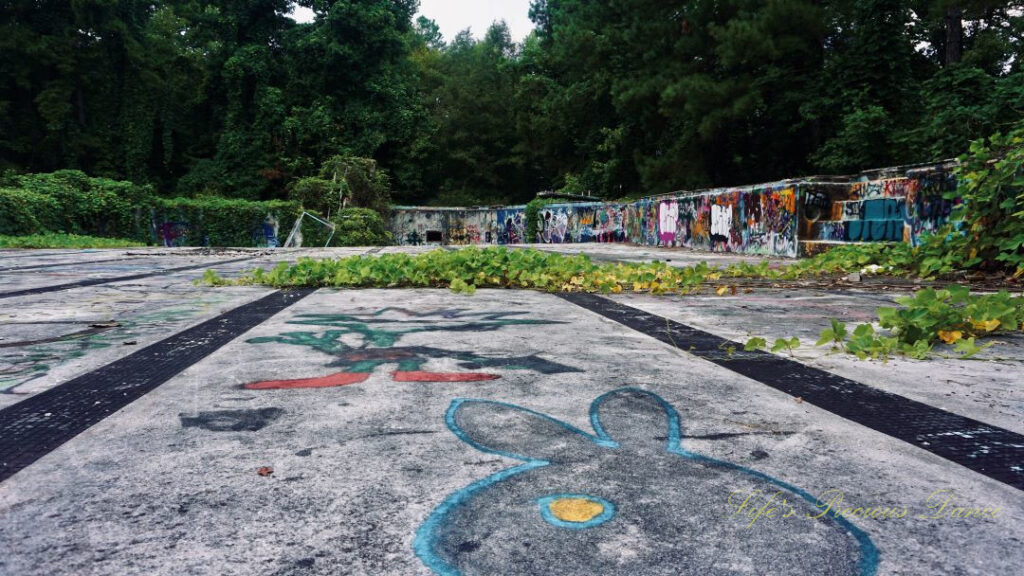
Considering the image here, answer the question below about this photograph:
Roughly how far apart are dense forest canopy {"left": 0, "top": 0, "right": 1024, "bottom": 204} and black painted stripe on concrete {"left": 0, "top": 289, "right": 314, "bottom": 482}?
18384 mm

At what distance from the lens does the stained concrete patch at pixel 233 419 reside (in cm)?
164

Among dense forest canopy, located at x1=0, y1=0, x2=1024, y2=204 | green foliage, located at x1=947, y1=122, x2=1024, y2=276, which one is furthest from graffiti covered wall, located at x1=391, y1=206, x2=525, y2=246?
green foliage, located at x1=947, y1=122, x2=1024, y2=276

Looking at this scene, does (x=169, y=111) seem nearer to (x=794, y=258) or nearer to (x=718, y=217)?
(x=718, y=217)

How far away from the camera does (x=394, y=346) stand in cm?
278

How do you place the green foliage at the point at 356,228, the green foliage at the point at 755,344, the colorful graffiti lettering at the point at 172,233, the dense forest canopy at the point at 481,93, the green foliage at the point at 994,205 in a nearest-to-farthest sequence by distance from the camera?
the green foliage at the point at 755,344
the green foliage at the point at 994,205
the dense forest canopy at the point at 481,93
the green foliage at the point at 356,228
the colorful graffiti lettering at the point at 172,233

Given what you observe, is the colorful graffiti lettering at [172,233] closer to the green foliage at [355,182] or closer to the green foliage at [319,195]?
the green foliage at [319,195]

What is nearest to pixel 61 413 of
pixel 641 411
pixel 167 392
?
pixel 167 392

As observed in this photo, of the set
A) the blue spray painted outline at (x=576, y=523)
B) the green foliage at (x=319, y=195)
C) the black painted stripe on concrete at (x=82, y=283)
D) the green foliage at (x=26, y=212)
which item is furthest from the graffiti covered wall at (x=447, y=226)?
the blue spray painted outline at (x=576, y=523)

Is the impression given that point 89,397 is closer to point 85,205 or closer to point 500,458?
point 500,458

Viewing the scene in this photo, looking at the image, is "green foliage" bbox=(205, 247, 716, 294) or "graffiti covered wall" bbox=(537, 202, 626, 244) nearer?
"green foliage" bbox=(205, 247, 716, 294)

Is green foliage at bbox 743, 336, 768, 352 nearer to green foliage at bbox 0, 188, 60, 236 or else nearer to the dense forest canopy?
the dense forest canopy

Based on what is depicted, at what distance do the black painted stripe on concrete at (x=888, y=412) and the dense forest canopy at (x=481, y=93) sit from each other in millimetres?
17086

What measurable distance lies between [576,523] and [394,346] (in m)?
1.80

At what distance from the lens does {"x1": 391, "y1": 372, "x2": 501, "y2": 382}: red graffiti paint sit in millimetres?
2148
